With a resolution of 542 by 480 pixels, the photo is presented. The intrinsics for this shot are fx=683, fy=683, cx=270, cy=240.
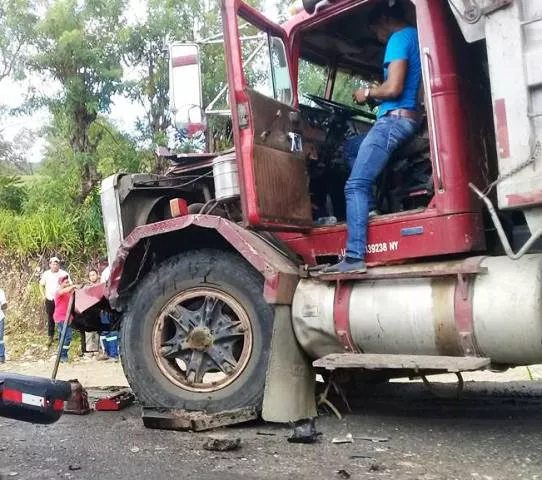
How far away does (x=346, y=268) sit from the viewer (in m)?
3.92

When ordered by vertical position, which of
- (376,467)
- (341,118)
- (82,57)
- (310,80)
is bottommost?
(376,467)

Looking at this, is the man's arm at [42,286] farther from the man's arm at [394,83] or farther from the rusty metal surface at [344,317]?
the man's arm at [394,83]

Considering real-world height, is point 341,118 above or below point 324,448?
above

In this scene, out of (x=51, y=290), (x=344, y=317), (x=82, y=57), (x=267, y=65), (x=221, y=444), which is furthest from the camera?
(x=82, y=57)

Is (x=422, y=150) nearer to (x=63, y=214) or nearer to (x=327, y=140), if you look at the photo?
(x=327, y=140)

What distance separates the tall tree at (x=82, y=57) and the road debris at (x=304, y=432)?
10.2 m

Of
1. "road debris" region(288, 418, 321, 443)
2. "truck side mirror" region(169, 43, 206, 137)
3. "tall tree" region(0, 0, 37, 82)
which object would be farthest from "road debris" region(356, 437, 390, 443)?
"tall tree" region(0, 0, 37, 82)

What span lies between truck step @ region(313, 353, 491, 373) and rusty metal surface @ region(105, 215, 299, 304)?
0.48m

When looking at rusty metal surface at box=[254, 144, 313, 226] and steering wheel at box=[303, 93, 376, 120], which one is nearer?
rusty metal surface at box=[254, 144, 313, 226]

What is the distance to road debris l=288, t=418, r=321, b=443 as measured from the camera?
3.84 metres

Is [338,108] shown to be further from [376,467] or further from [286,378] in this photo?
[376,467]

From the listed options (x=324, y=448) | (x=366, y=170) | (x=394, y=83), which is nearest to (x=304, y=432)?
(x=324, y=448)

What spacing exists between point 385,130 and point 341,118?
2.72ft

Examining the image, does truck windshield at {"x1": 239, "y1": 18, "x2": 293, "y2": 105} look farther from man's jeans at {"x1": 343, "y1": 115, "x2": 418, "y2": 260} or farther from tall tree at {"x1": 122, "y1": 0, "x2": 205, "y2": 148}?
tall tree at {"x1": 122, "y1": 0, "x2": 205, "y2": 148}
